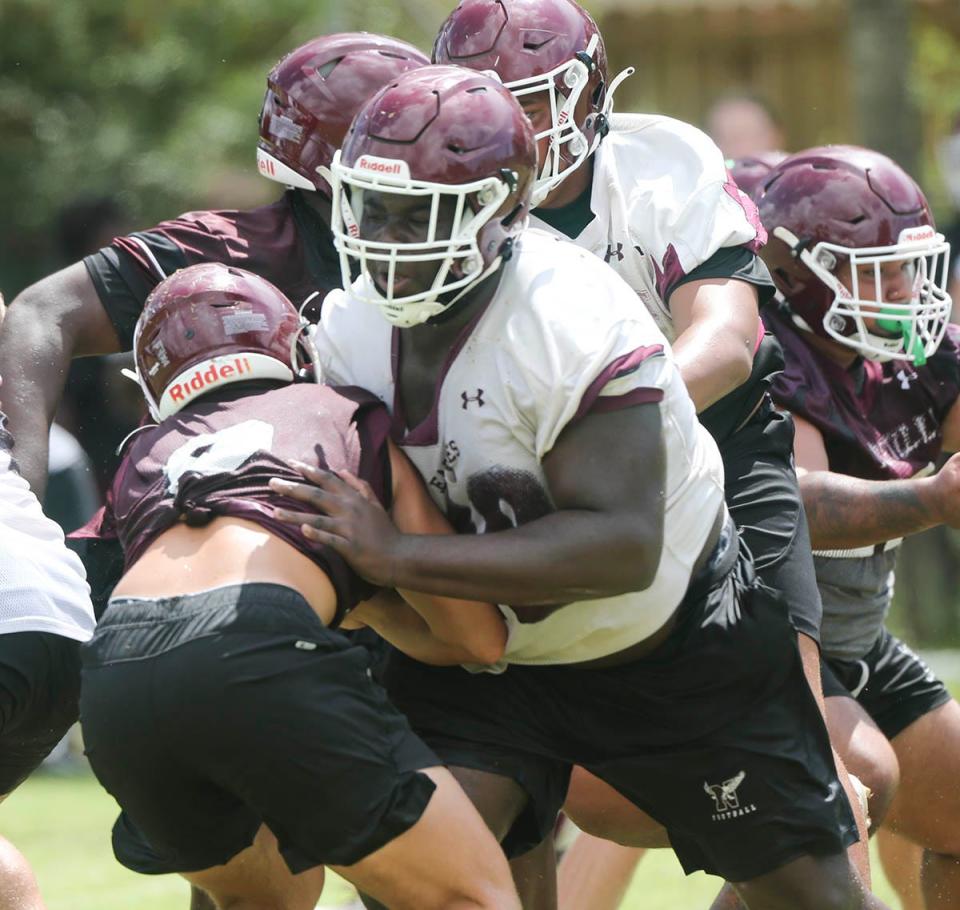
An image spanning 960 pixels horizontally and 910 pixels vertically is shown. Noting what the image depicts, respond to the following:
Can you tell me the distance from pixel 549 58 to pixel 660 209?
407mm

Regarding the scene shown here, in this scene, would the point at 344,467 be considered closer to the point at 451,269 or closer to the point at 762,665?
the point at 451,269

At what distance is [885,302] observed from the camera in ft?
15.0

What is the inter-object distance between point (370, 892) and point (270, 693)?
0.46 metres

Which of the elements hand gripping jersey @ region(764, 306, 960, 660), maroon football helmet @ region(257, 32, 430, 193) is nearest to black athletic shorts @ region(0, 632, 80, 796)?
maroon football helmet @ region(257, 32, 430, 193)

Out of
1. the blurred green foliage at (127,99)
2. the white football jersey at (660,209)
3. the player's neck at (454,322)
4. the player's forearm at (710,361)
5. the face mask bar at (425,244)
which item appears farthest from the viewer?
the blurred green foliage at (127,99)

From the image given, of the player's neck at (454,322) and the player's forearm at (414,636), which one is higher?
the player's neck at (454,322)

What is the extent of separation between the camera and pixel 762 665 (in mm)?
3709

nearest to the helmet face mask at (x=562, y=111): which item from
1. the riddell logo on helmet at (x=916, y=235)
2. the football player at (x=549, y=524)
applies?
the football player at (x=549, y=524)

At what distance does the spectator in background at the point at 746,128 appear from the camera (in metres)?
8.01

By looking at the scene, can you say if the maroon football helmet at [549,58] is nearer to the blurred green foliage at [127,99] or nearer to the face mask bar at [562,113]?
the face mask bar at [562,113]

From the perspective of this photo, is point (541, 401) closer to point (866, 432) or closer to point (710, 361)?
point (710, 361)

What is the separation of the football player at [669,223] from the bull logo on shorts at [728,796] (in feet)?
1.28

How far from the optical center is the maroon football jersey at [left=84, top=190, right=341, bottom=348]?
4473 millimetres

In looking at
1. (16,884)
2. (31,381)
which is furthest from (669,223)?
(16,884)
